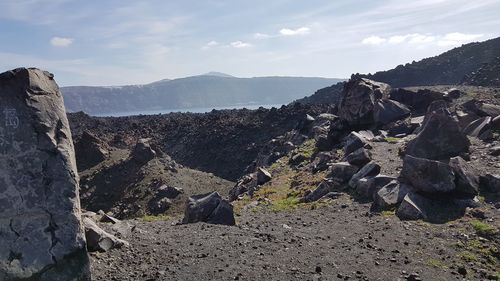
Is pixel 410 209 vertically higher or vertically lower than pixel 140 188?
higher

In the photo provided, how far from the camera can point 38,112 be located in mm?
8625

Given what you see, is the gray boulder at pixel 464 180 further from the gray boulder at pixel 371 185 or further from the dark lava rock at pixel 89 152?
the dark lava rock at pixel 89 152

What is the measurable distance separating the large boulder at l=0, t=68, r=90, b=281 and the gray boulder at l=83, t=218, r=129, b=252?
1870 millimetres

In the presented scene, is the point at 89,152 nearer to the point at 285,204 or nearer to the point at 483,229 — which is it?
the point at 285,204

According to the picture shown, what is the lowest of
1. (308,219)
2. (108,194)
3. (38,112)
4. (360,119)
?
(108,194)

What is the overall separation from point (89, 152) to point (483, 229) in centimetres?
3356

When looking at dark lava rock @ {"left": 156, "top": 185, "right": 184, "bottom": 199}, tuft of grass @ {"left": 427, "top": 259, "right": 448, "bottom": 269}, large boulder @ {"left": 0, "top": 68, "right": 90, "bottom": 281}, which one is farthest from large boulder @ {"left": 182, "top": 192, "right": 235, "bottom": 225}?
dark lava rock @ {"left": 156, "top": 185, "right": 184, "bottom": 199}

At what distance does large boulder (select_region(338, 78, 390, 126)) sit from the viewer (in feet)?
89.8

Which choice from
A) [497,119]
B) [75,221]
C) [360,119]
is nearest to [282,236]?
[75,221]

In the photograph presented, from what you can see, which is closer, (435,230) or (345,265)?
(345,265)

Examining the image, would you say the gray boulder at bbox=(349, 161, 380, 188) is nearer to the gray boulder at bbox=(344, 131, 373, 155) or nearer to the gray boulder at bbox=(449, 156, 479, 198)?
the gray boulder at bbox=(449, 156, 479, 198)

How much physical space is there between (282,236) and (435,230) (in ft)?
14.0

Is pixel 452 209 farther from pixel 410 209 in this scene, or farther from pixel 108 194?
pixel 108 194

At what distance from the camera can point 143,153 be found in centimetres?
3650
